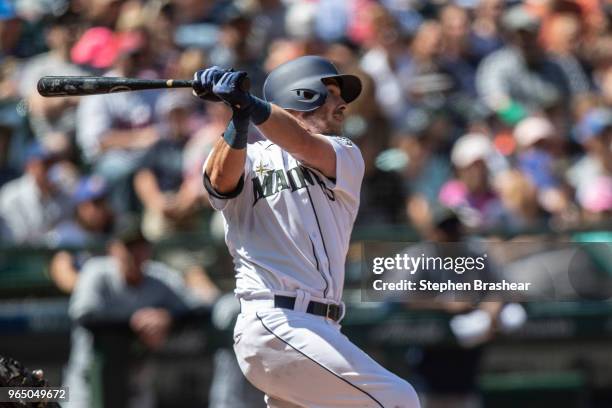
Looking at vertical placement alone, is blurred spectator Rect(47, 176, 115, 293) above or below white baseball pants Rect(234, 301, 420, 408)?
above

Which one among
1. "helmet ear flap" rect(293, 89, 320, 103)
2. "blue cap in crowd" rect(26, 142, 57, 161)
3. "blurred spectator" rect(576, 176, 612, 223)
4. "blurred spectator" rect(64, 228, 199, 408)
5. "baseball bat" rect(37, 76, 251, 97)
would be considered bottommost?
"blurred spectator" rect(64, 228, 199, 408)

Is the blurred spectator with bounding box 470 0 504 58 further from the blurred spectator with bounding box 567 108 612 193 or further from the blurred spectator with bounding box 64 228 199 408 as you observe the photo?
the blurred spectator with bounding box 64 228 199 408

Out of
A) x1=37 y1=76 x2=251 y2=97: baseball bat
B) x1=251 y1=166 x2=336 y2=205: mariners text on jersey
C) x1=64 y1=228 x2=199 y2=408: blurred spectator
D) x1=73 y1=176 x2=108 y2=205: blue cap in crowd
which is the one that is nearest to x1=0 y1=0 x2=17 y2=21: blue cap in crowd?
x1=73 y1=176 x2=108 y2=205: blue cap in crowd

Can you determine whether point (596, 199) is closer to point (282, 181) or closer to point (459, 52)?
point (459, 52)

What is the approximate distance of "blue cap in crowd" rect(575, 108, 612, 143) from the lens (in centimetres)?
988

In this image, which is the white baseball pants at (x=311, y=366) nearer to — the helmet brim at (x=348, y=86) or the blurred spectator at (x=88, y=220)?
the helmet brim at (x=348, y=86)

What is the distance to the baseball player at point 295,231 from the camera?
469 centimetres

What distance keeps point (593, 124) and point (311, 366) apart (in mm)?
5810

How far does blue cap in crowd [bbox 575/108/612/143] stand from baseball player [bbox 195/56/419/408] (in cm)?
514

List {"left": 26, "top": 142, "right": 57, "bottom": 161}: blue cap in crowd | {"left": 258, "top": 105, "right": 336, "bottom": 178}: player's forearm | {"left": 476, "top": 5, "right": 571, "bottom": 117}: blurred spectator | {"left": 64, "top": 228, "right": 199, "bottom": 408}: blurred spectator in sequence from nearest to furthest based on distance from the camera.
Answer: {"left": 258, "top": 105, "right": 336, "bottom": 178}: player's forearm < {"left": 64, "top": 228, "right": 199, "bottom": 408}: blurred spectator < {"left": 26, "top": 142, "right": 57, "bottom": 161}: blue cap in crowd < {"left": 476, "top": 5, "right": 571, "bottom": 117}: blurred spectator

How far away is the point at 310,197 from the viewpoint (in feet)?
16.1

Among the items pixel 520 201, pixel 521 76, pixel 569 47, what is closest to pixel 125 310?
pixel 520 201

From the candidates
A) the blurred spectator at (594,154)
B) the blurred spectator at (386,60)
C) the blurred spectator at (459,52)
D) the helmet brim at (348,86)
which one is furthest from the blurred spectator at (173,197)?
the helmet brim at (348,86)

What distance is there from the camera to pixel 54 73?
9555 mm
